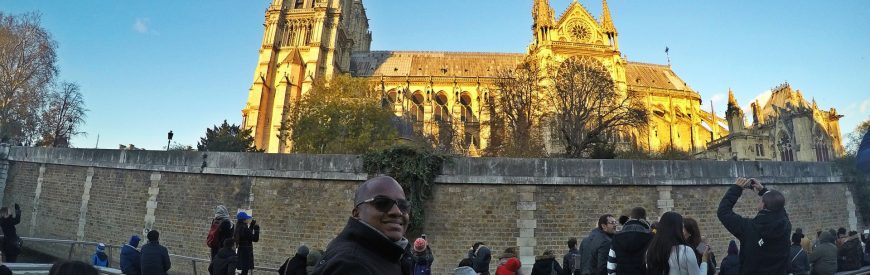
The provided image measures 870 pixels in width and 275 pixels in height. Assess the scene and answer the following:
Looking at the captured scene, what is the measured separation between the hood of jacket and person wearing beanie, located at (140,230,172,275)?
6425 millimetres

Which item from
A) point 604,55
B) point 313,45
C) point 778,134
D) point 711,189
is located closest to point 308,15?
point 313,45

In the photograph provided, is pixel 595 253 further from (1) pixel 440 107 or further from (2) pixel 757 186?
(1) pixel 440 107

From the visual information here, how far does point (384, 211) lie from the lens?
5.60 ft

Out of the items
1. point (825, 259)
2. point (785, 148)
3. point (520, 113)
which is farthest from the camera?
point (785, 148)

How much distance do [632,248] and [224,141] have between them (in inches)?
1057

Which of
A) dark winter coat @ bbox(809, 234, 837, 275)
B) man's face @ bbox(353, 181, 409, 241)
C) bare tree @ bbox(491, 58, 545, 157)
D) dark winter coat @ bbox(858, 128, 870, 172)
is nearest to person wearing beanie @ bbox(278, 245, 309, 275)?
man's face @ bbox(353, 181, 409, 241)

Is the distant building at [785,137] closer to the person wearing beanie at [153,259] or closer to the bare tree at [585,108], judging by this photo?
the bare tree at [585,108]

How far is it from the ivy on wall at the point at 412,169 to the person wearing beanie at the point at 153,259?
6.19 meters

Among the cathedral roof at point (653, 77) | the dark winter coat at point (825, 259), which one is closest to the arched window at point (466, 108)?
the cathedral roof at point (653, 77)

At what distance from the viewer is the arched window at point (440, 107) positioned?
4426 cm

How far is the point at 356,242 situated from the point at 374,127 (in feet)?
74.2

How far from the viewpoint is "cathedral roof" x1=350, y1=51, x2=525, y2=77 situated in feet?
166

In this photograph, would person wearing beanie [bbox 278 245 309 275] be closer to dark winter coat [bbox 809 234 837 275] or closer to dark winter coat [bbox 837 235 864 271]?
dark winter coat [bbox 809 234 837 275]

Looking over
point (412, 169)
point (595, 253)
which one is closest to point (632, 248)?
point (595, 253)
